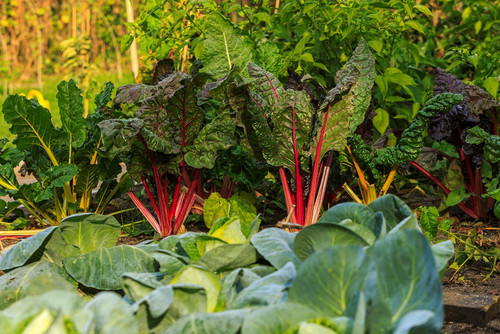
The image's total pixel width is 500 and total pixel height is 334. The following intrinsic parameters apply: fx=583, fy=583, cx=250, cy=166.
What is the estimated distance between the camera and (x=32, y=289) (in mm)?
1130

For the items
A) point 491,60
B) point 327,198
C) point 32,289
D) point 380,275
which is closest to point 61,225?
point 32,289

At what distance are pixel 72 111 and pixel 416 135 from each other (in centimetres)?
151

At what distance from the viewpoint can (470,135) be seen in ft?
8.52

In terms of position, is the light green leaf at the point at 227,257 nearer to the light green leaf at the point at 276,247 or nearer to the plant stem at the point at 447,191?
the light green leaf at the point at 276,247

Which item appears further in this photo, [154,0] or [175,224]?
[154,0]

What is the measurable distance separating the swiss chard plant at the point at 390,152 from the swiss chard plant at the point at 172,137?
0.60 m

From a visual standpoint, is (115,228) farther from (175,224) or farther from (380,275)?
(380,275)

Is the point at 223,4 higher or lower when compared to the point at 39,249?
higher

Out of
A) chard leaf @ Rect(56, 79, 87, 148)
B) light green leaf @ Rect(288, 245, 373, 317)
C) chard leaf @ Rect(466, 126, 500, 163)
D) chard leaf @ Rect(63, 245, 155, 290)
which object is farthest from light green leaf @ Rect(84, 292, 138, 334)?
chard leaf @ Rect(466, 126, 500, 163)

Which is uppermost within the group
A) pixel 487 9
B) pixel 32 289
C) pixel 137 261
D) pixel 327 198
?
pixel 487 9

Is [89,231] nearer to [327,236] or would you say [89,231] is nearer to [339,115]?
[327,236]

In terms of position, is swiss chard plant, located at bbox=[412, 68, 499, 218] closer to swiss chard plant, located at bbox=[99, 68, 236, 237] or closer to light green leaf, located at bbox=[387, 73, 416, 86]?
light green leaf, located at bbox=[387, 73, 416, 86]

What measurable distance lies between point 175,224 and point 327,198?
756 mm

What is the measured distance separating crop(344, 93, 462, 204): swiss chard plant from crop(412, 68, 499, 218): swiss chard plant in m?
0.11
